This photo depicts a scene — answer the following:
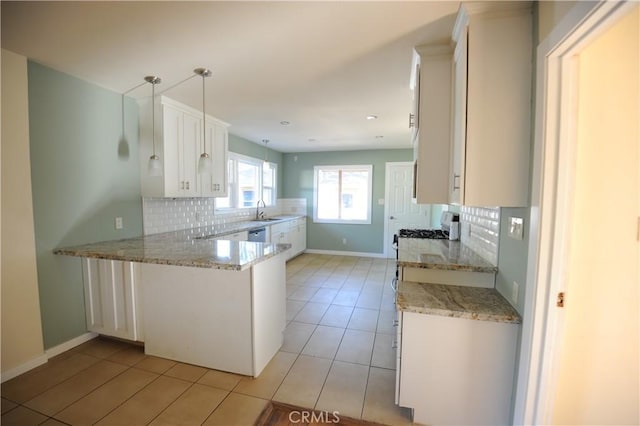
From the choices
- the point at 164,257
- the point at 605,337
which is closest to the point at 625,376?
the point at 605,337

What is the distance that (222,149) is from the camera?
12.3 ft

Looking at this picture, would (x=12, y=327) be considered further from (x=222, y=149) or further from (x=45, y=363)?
(x=222, y=149)

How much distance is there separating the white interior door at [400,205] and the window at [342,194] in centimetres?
42

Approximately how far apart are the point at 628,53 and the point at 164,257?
2.76m

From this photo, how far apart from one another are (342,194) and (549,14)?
502cm

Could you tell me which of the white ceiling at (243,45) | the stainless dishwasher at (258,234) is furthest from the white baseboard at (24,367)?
the stainless dishwasher at (258,234)

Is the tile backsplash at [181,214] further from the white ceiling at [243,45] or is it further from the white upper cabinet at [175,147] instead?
the white ceiling at [243,45]

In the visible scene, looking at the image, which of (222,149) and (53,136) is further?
(222,149)

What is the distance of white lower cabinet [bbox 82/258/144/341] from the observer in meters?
2.23

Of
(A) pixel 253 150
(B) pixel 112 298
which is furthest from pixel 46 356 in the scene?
(A) pixel 253 150

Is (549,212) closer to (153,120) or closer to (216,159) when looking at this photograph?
(153,120)

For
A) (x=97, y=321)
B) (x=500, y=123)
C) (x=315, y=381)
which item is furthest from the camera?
(x=97, y=321)

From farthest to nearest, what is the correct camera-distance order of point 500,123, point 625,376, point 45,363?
point 45,363 < point 500,123 < point 625,376

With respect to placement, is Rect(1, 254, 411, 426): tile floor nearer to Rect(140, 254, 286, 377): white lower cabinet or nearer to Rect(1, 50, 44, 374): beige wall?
Rect(140, 254, 286, 377): white lower cabinet
